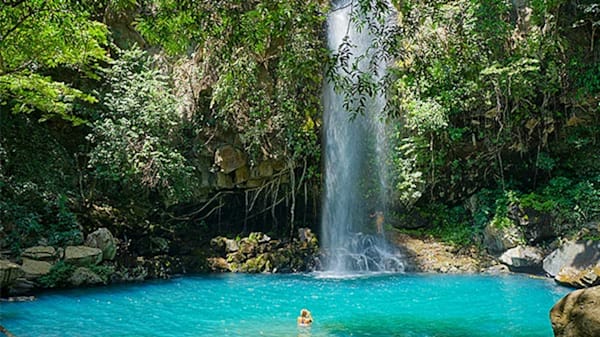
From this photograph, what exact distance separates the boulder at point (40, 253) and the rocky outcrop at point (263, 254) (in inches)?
168

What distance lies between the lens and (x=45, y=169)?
11742mm

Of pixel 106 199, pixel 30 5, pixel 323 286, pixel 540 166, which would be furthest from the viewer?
pixel 540 166

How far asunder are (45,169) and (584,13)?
Answer: 13.4m

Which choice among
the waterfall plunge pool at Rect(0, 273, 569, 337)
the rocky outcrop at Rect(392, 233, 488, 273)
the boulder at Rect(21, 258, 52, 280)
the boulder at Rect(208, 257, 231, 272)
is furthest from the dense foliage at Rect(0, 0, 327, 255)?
the rocky outcrop at Rect(392, 233, 488, 273)

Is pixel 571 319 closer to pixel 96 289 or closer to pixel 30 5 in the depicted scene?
pixel 30 5

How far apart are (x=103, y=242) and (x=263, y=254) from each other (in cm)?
434

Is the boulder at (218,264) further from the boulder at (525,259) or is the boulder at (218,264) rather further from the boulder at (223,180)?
the boulder at (525,259)

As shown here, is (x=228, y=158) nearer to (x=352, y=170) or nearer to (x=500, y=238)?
(x=352, y=170)

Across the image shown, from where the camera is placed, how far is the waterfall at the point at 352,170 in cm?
1470

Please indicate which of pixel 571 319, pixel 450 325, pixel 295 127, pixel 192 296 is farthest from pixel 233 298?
pixel 571 319

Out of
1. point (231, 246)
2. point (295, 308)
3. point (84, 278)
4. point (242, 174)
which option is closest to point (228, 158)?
point (242, 174)

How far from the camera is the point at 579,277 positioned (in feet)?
32.9

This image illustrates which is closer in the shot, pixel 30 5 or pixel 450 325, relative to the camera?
pixel 30 5

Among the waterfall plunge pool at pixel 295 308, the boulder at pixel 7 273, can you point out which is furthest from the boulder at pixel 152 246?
the boulder at pixel 7 273
